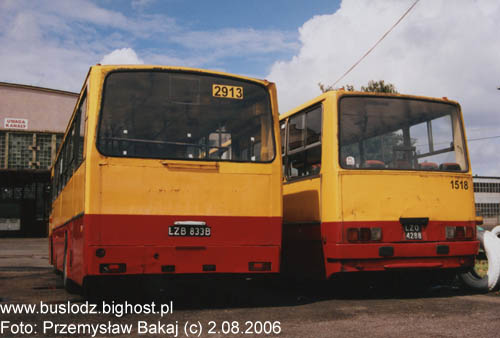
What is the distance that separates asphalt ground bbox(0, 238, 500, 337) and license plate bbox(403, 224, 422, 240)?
88 cm

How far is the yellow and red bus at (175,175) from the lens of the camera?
7.65m

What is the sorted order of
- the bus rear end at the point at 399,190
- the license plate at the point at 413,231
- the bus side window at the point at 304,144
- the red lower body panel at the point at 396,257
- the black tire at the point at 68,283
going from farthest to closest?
1. the black tire at the point at 68,283
2. the bus side window at the point at 304,144
3. the license plate at the point at 413,231
4. the bus rear end at the point at 399,190
5. the red lower body panel at the point at 396,257

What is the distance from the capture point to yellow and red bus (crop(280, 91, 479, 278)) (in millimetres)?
8633

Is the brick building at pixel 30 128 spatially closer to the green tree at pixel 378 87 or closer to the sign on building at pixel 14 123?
the sign on building at pixel 14 123

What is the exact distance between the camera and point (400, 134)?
9.48 metres

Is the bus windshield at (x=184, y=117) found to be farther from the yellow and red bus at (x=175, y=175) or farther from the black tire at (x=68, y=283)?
the black tire at (x=68, y=283)

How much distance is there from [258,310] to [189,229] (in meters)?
1.34

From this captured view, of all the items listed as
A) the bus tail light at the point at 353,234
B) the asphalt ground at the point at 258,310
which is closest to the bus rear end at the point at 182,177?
the asphalt ground at the point at 258,310

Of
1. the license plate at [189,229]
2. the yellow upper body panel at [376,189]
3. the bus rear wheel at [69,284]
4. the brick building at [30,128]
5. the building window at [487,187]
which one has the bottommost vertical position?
the bus rear wheel at [69,284]

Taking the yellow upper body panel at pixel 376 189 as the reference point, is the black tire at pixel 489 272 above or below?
below

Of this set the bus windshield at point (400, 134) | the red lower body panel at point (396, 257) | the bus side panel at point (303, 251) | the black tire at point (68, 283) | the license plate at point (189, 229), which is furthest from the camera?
the black tire at point (68, 283)

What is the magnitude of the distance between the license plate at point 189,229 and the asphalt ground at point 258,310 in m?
0.70

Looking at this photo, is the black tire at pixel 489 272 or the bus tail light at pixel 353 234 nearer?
the bus tail light at pixel 353 234

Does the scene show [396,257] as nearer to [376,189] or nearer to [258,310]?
[376,189]
